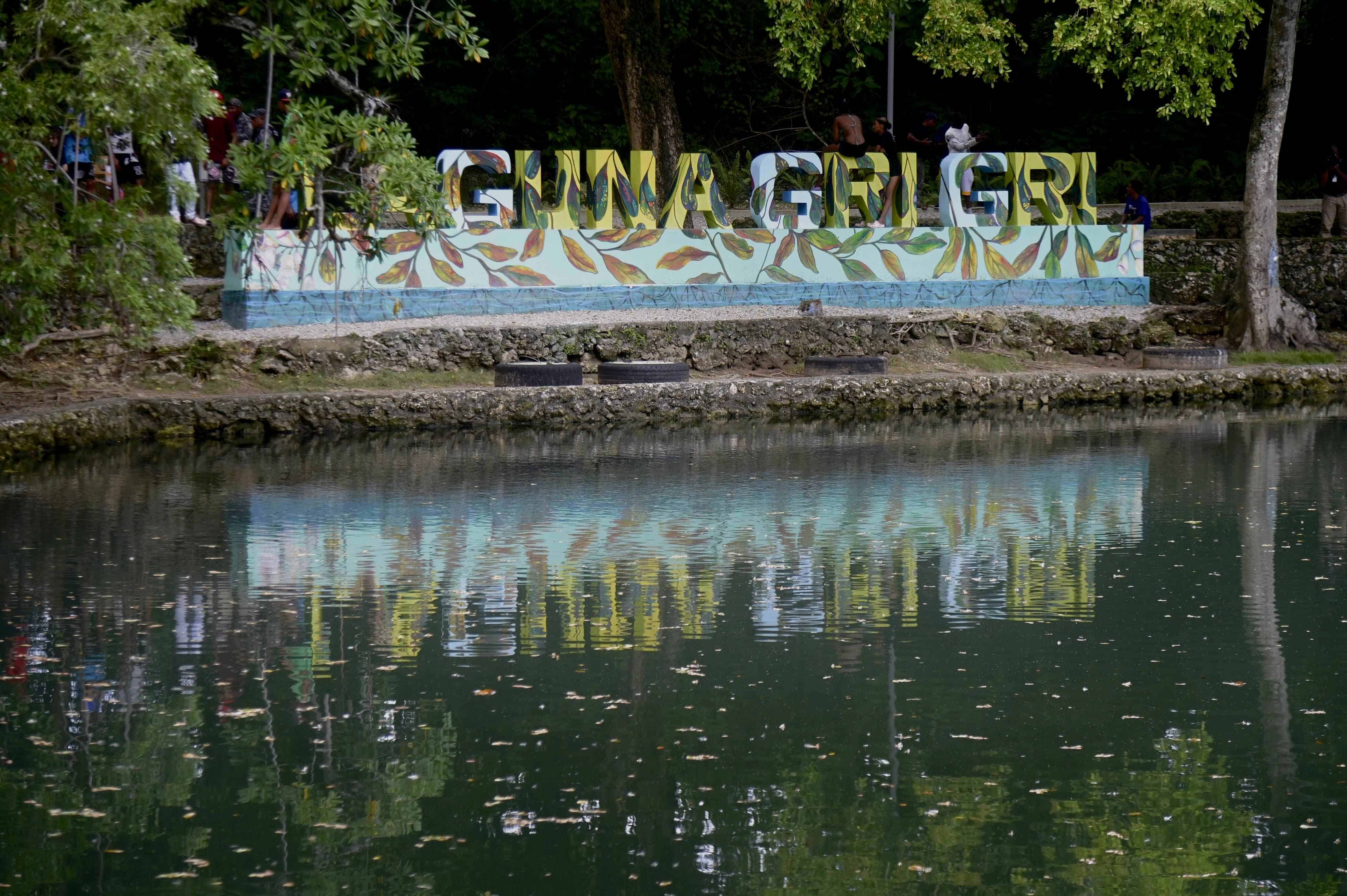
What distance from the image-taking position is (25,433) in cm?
1537

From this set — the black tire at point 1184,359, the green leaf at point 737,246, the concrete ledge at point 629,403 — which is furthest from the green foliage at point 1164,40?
the green leaf at point 737,246

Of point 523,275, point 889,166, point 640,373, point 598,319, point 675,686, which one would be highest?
point 889,166

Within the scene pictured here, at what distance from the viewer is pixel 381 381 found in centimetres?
1914

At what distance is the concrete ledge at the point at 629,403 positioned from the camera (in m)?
16.7

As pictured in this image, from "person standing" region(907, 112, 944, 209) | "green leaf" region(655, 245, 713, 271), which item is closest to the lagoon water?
"green leaf" region(655, 245, 713, 271)

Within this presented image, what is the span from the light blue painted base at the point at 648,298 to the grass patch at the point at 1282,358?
2.37m

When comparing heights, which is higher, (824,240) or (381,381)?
(824,240)

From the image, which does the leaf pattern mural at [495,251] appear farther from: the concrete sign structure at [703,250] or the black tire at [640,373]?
the black tire at [640,373]

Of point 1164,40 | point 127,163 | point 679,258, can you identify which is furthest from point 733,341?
point 127,163

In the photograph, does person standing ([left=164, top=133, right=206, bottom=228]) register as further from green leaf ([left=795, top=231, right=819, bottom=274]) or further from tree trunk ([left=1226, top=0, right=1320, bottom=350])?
tree trunk ([left=1226, top=0, right=1320, bottom=350])

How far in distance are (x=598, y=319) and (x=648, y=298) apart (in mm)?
1041

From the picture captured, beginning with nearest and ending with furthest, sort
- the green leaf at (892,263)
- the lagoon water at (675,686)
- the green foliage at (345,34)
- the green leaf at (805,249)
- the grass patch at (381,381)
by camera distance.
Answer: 1. the lagoon water at (675,686)
2. the green foliage at (345,34)
3. the grass patch at (381,381)
4. the green leaf at (805,249)
5. the green leaf at (892,263)

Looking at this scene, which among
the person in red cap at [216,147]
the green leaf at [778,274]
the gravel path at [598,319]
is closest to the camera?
the gravel path at [598,319]

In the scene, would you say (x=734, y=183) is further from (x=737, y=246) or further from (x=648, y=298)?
(x=648, y=298)
